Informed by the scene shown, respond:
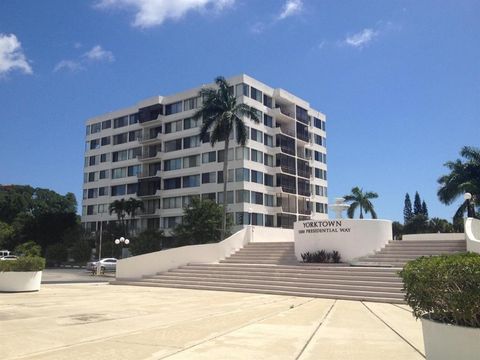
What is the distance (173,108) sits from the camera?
236 feet

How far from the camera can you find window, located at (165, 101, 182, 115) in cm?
7104

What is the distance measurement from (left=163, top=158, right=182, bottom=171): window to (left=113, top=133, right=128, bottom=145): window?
11303 millimetres

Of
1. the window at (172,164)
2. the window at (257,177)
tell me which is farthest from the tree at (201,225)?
the window at (172,164)

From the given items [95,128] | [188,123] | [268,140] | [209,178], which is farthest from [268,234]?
[95,128]

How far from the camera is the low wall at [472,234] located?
807 inches

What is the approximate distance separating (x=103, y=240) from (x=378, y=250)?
5264 centimetres

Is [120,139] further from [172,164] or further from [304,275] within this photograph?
[304,275]

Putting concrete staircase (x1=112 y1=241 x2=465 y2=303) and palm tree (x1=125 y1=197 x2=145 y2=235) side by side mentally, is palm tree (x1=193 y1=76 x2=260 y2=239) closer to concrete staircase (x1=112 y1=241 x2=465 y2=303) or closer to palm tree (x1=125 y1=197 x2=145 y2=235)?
concrete staircase (x1=112 y1=241 x2=465 y2=303)

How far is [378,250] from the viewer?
26.3 m

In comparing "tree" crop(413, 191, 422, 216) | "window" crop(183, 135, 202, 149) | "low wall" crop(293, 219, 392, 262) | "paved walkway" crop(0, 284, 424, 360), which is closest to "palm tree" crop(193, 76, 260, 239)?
"low wall" crop(293, 219, 392, 262)

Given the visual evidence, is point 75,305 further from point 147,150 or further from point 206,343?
point 147,150

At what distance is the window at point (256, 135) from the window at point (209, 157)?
5760mm

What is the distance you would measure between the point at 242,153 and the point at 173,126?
50.1 feet

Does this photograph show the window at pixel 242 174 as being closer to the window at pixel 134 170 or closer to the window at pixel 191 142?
the window at pixel 191 142
